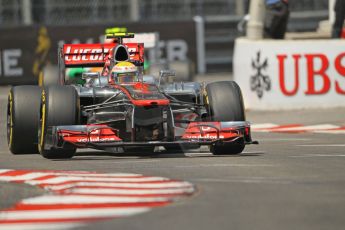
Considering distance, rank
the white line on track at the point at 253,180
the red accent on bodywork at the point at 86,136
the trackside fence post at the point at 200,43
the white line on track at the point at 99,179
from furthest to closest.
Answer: the trackside fence post at the point at 200,43 < the red accent on bodywork at the point at 86,136 < the white line on track at the point at 99,179 < the white line on track at the point at 253,180

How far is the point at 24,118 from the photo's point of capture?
13.6 m

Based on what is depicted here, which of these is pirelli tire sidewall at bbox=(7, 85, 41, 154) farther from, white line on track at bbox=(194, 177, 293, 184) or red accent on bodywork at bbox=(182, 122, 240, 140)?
white line on track at bbox=(194, 177, 293, 184)

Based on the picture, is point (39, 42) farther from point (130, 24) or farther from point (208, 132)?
point (208, 132)

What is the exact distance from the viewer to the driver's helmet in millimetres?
14203

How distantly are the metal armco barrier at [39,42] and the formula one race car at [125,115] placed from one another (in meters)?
16.6

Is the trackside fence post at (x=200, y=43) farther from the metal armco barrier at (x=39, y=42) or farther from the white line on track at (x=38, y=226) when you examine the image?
the white line on track at (x=38, y=226)

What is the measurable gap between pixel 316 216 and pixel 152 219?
1.18 meters

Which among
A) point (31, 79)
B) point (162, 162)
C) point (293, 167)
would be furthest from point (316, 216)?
point (31, 79)

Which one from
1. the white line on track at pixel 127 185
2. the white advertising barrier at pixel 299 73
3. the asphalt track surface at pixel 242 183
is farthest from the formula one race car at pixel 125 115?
the white advertising barrier at pixel 299 73

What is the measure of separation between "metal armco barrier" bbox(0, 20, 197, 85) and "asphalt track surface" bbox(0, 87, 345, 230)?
15.1 m

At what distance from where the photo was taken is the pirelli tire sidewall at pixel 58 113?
1285 cm

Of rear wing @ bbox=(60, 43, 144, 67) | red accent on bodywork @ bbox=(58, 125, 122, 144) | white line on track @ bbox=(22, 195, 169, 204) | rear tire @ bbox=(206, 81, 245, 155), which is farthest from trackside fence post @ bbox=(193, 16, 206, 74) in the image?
white line on track @ bbox=(22, 195, 169, 204)

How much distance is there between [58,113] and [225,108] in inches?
78.2

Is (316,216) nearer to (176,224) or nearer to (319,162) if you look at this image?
(176,224)
